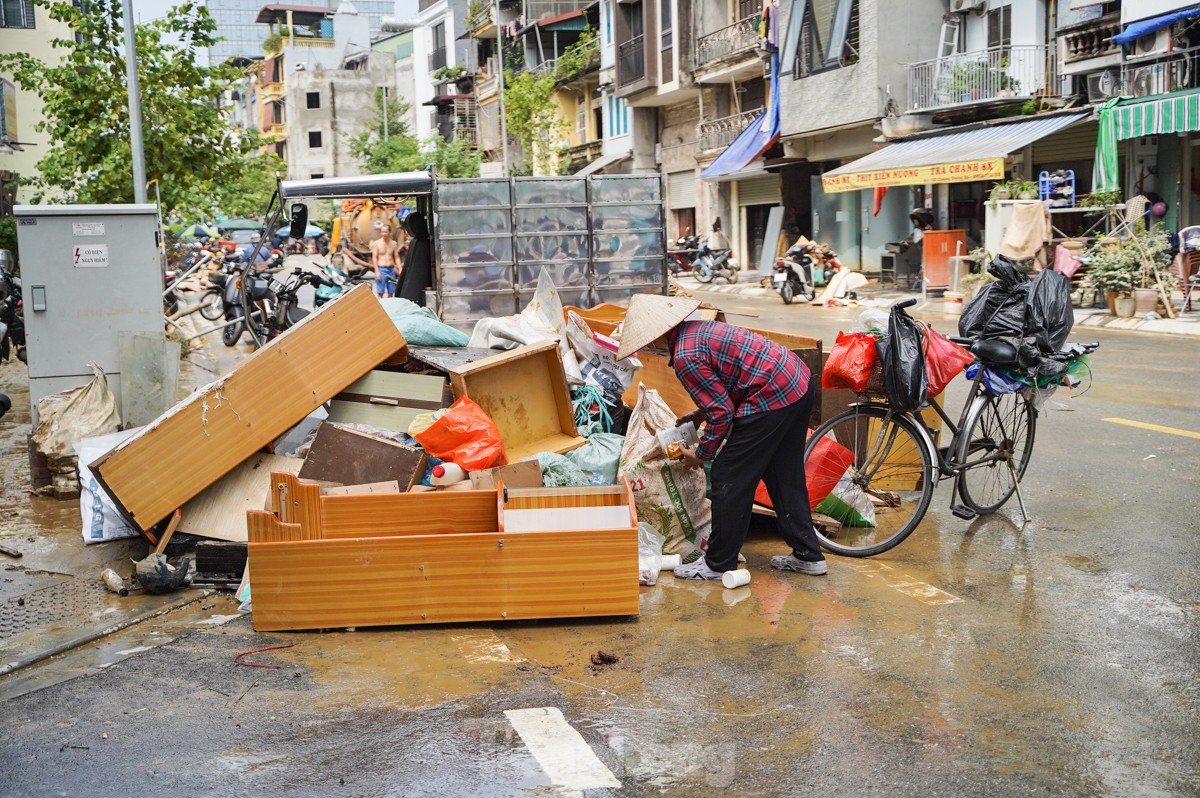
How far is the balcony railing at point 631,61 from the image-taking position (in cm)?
3841

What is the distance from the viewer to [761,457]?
→ 17.8 feet

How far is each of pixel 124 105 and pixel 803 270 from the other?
12930 mm

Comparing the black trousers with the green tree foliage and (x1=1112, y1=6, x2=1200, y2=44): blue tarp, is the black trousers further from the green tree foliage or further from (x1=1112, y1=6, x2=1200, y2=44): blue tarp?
the green tree foliage

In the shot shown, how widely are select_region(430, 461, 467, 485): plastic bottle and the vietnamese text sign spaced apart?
16.7 m

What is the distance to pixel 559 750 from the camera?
375cm

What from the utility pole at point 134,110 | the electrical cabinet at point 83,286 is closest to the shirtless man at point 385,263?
the utility pole at point 134,110

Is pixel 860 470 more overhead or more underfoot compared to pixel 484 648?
more overhead

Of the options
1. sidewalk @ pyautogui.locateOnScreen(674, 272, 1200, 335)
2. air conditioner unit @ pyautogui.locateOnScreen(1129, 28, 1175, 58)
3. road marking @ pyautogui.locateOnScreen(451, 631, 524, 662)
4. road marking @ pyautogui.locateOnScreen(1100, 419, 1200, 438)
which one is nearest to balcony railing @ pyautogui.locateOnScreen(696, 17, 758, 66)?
sidewalk @ pyautogui.locateOnScreen(674, 272, 1200, 335)

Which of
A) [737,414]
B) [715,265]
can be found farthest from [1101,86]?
[737,414]

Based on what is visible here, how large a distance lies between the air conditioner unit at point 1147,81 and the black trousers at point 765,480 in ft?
55.9

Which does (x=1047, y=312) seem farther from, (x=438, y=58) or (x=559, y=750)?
(x=438, y=58)

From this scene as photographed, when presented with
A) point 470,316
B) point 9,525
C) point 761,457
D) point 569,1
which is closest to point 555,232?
point 470,316

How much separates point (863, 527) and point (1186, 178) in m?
16.9

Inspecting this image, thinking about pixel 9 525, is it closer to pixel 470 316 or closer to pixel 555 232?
pixel 470 316
